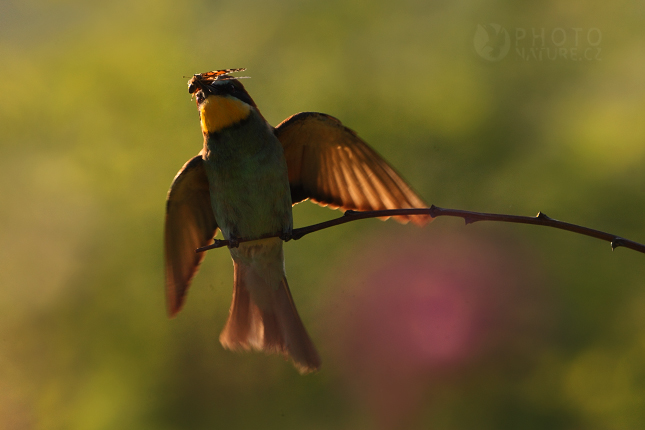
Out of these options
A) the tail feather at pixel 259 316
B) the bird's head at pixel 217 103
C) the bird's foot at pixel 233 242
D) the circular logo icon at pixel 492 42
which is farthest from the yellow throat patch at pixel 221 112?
the circular logo icon at pixel 492 42

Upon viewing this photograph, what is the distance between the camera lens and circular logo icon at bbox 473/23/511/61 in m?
3.77

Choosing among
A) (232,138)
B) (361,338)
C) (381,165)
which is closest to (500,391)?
(361,338)

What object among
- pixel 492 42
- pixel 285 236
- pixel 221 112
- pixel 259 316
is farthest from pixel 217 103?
pixel 492 42

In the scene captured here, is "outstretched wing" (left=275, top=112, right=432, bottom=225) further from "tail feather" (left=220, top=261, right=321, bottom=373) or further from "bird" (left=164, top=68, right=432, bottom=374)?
"tail feather" (left=220, top=261, right=321, bottom=373)

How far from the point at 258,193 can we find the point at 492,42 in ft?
8.14

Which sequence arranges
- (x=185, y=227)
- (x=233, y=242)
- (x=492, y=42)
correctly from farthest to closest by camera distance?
(x=492, y=42) < (x=185, y=227) < (x=233, y=242)

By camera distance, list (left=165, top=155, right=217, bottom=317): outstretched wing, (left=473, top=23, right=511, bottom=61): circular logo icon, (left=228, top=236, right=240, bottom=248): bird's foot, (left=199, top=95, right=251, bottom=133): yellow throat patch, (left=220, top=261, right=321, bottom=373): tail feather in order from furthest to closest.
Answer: (left=473, top=23, right=511, bottom=61): circular logo icon → (left=220, top=261, right=321, bottom=373): tail feather → (left=165, top=155, right=217, bottom=317): outstretched wing → (left=199, top=95, right=251, bottom=133): yellow throat patch → (left=228, top=236, right=240, bottom=248): bird's foot

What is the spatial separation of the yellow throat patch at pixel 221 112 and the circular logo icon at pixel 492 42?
2388 millimetres

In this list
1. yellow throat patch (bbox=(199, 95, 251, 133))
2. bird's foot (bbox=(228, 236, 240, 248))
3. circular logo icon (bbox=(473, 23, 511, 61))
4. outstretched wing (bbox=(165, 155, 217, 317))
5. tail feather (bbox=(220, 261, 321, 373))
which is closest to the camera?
bird's foot (bbox=(228, 236, 240, 248))

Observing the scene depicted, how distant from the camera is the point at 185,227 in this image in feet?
6.89

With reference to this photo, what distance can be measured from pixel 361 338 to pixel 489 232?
36.5 inches

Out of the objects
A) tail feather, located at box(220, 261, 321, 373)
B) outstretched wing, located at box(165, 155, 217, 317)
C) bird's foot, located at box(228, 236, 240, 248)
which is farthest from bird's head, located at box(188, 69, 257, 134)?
tail feather, located at box(220, 261, 321, 373)

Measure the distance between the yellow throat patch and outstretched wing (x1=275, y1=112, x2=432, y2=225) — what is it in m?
0.15

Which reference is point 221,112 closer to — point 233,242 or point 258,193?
point 258,193
